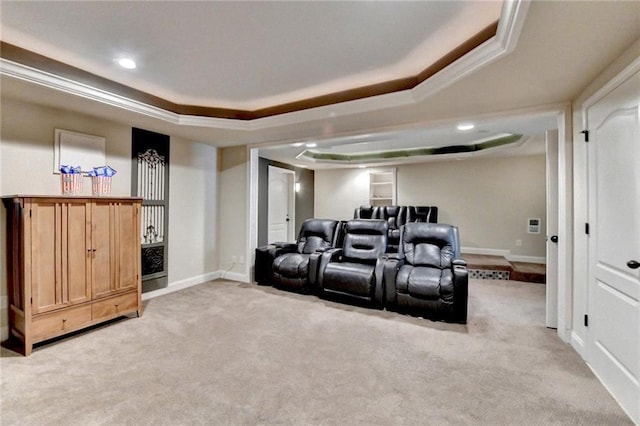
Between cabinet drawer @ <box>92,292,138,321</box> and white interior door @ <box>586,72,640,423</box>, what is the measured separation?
416cm

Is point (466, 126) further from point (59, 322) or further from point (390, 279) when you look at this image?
point (59, 322)

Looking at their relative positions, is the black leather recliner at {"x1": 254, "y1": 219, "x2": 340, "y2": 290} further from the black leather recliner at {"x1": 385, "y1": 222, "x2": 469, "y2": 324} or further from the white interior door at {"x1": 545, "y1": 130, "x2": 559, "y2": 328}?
the white interior door at {"x1": 545, "y1": 130, "x2": 559, "y2": 328}

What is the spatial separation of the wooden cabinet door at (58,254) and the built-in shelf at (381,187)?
5.98 meters

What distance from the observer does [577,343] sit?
8.27 ft

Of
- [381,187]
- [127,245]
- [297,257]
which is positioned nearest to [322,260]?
[297,257]

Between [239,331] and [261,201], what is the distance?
3.39 metres

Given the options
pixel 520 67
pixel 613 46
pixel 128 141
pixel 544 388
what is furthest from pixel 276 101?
pixel 544 388

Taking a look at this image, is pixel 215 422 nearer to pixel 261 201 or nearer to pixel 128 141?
pixel 128 141

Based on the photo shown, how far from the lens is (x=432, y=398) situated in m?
1.90

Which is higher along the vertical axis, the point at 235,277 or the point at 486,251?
the point at 486,251

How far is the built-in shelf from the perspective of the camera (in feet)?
24.3

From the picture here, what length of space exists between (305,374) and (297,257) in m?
2.24

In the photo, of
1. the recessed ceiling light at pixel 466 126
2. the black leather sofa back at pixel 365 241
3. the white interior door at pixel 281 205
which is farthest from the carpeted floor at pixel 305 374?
the white interior door at pixel 281 205

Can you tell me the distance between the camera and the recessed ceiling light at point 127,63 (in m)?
2.57
